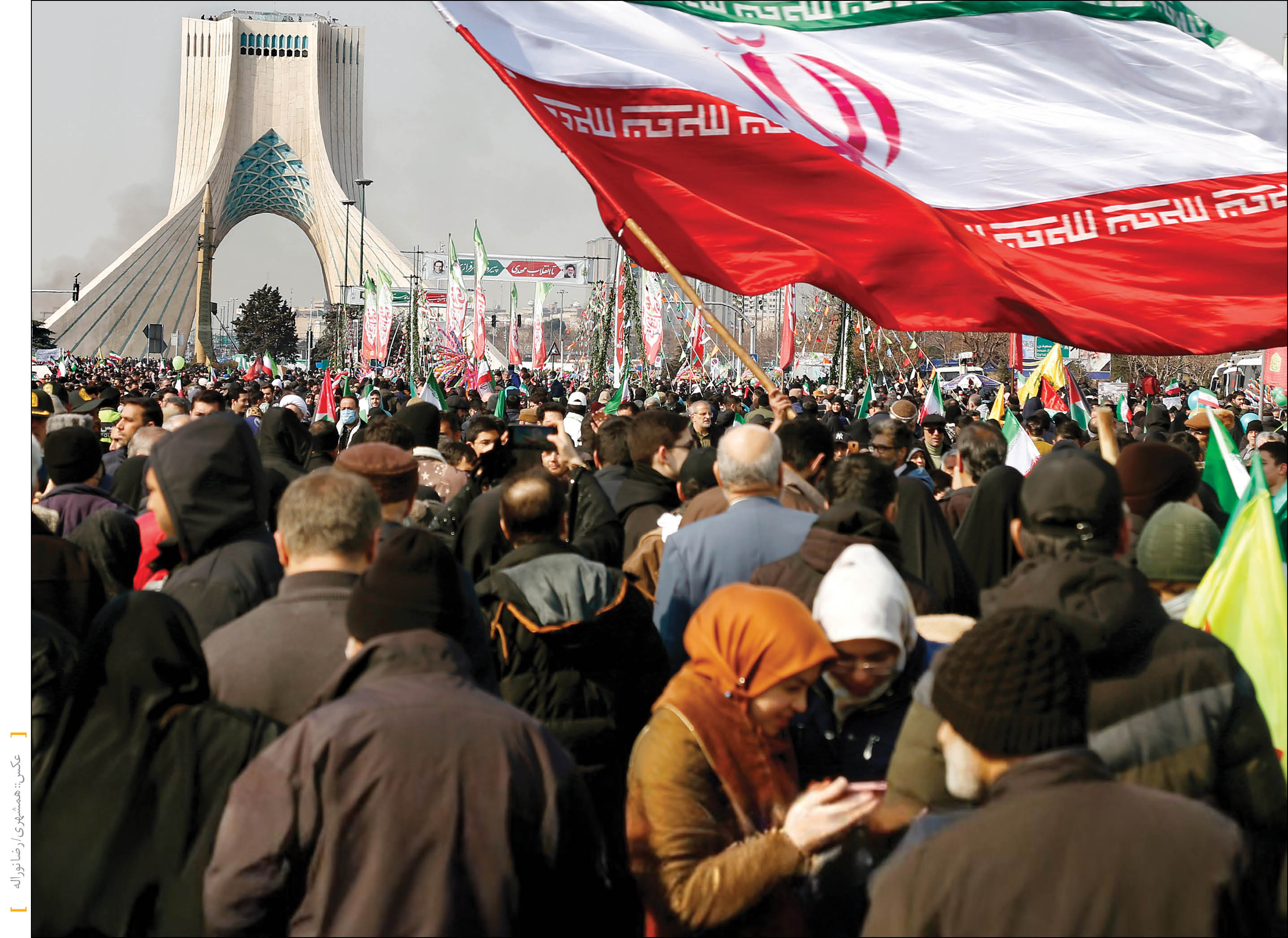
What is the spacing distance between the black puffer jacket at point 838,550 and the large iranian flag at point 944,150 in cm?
122

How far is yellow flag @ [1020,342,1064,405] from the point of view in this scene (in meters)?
14.8

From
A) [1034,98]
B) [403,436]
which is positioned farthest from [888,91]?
[403,436]

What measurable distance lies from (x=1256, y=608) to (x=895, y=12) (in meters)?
2.72

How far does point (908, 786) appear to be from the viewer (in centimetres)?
278

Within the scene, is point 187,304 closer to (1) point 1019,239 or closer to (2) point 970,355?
(2) point 970,355

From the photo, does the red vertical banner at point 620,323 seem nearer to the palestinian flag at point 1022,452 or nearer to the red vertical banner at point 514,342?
the palestinian flag at point 1022,452

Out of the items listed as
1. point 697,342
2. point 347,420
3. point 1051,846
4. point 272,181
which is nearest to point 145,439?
point 1051,846

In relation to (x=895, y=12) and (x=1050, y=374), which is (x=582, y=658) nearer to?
(x=895, y=12)

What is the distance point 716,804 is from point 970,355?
44.8 m

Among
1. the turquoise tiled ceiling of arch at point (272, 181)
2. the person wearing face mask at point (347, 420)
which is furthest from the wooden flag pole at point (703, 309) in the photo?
the turquoise tiled ceiling of arch at point (272, 181)

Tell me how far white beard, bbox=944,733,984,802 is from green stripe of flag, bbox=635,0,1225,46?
10.8 ft

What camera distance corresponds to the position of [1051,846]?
2.03m

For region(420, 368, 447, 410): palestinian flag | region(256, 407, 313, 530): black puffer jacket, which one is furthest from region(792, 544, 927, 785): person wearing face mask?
region(420, 368, 447, 410): palestinian flag

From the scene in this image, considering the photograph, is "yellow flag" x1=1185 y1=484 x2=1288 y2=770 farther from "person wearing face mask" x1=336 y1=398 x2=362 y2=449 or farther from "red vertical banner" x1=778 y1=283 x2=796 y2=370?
"red vertical banner" x1=778 y1=283 x2=796 y2=370
